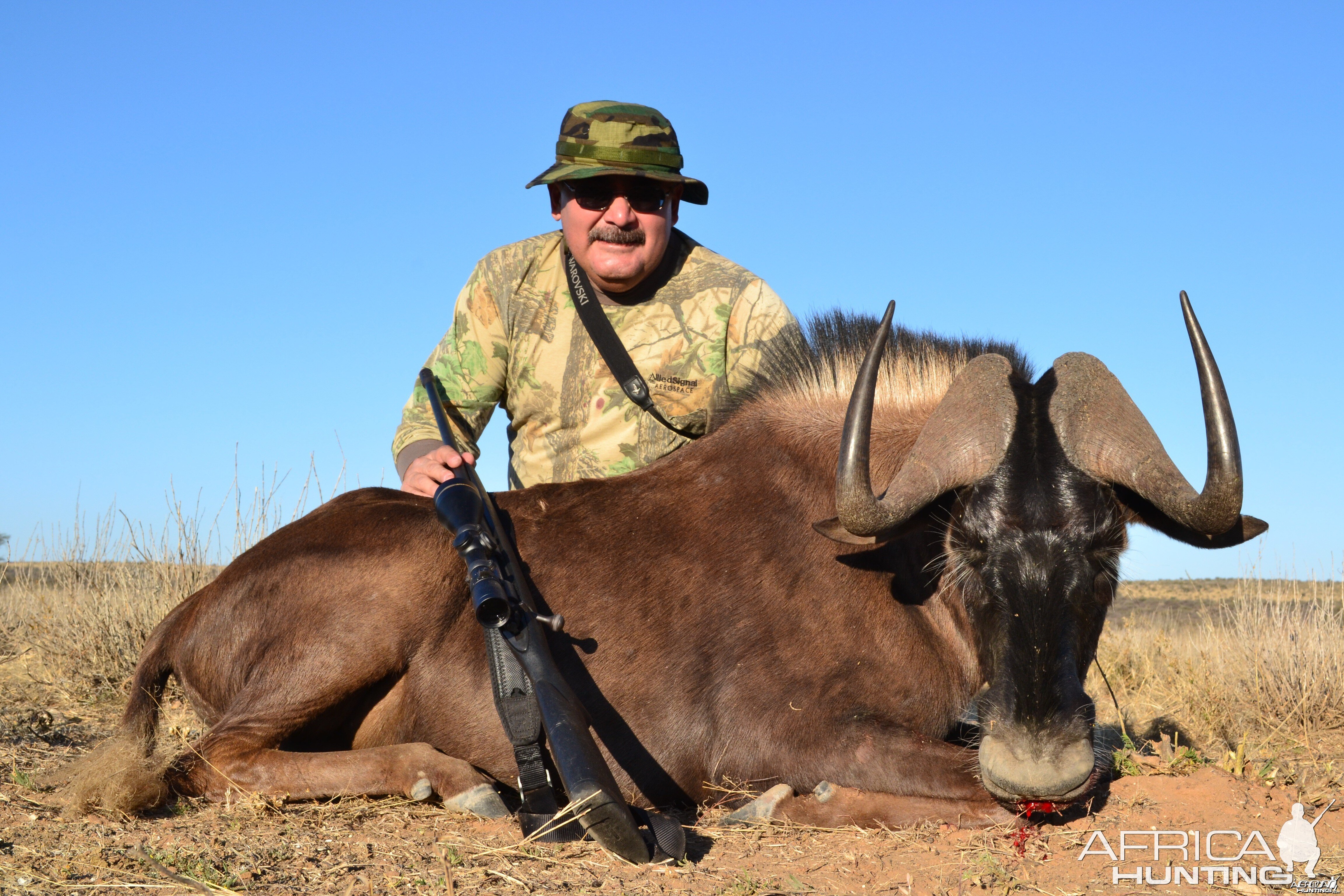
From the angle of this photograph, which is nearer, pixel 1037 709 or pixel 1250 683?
pixel 1037 709

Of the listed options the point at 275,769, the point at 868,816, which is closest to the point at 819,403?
the point at 868,816

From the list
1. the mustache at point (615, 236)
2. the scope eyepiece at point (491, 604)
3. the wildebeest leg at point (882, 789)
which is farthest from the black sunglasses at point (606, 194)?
the wildebeest leg at point (882, 789)

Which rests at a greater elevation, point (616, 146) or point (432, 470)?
point (616, 146)

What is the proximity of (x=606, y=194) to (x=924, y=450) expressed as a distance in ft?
9.30

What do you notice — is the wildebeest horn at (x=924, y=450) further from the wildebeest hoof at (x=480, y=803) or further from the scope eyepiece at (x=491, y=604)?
the wildebeest hoof at (x=480, y=803)

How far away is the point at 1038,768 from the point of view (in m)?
3.40

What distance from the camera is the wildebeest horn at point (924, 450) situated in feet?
12.2

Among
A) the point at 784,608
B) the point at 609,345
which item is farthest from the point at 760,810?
the point at 609,345

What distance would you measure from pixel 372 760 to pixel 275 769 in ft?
1.23

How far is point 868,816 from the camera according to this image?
12.8ft

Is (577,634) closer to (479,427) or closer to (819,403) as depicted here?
(819,403)

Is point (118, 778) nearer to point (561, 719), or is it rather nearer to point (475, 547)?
point (475, 547)

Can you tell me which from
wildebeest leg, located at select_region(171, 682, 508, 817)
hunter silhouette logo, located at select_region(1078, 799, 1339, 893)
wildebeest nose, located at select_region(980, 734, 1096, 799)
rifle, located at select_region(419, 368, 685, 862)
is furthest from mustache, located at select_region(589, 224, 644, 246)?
hunter silhouette logo, located at select_region(1078, 799, 1339, 893)

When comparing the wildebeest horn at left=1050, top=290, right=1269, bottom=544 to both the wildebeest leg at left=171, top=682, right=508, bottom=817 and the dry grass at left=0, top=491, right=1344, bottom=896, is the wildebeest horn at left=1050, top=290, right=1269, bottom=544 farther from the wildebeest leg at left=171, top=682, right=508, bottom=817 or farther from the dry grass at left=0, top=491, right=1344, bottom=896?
the wildebeest leg at left=171, top=682, right=508, bottom=817
